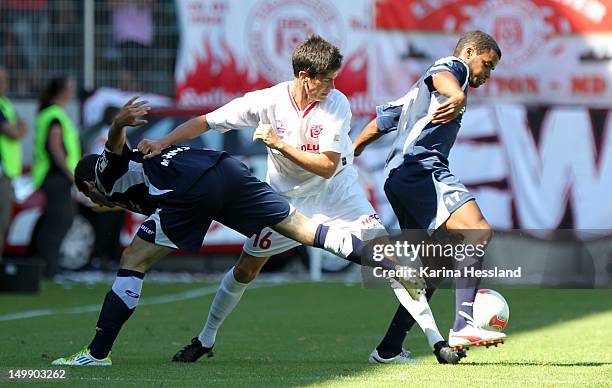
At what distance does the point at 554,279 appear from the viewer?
1716 centimetres

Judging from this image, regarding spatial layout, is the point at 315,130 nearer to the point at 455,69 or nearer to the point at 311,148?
the point at 311,148

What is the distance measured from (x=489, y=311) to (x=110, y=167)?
2.39 metres

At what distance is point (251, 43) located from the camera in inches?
775

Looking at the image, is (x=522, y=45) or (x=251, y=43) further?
(x=251, y=43)

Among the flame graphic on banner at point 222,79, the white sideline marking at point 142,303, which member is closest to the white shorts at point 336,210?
the white sideline marking at point 142,303

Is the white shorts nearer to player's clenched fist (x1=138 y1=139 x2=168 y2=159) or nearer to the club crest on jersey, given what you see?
the club crest on jersey

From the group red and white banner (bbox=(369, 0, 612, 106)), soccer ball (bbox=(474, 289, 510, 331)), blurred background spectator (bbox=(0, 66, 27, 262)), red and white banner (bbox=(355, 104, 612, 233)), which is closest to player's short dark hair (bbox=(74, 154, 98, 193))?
soccer ball (bbox=(474, 289, 510, 331))

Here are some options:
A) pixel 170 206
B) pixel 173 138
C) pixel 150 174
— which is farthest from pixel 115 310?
pixel 173 138

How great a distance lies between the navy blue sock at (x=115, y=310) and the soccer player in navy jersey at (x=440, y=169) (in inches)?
64.0

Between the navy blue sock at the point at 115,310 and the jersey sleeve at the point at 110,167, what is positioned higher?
the jersey sleeve at the point at 110,167

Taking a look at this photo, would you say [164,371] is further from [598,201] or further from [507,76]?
[507,76]

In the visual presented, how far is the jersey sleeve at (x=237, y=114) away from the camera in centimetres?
845

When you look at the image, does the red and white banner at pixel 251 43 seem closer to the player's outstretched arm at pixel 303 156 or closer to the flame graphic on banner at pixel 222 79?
the flame graphic on banner at pixel 222 79

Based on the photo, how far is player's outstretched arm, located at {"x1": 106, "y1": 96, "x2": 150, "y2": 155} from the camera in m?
7.74
